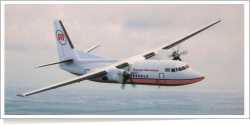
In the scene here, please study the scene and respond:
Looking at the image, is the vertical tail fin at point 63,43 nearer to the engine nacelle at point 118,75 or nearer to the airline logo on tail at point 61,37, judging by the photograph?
the airline logo on tail at point 61,37

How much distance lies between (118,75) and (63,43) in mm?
8688

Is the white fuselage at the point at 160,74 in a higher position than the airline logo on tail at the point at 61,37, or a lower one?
lower

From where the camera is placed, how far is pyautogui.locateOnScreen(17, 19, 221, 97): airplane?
67.4 ft

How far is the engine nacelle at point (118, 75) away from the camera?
20250mm

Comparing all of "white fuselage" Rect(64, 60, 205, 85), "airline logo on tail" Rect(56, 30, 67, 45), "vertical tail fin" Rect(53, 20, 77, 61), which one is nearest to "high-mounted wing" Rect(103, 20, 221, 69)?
"white fuselage" Rect(64, 60, 205, 85)

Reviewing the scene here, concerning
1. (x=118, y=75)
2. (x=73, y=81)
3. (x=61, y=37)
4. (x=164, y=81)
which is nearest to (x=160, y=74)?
(x=164, y=81)

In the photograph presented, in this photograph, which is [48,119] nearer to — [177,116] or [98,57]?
[98,57]

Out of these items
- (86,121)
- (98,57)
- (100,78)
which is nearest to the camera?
(100,78)

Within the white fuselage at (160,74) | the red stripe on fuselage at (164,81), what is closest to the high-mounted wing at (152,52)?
the white fuselage at (160,74)

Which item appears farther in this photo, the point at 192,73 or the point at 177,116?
the point at 177,116

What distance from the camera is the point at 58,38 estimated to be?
26.7m

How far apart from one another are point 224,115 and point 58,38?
16100mm

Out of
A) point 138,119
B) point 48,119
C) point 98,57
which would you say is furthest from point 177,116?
point 48,119

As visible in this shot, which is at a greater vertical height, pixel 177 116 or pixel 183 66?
pixel 183 66
